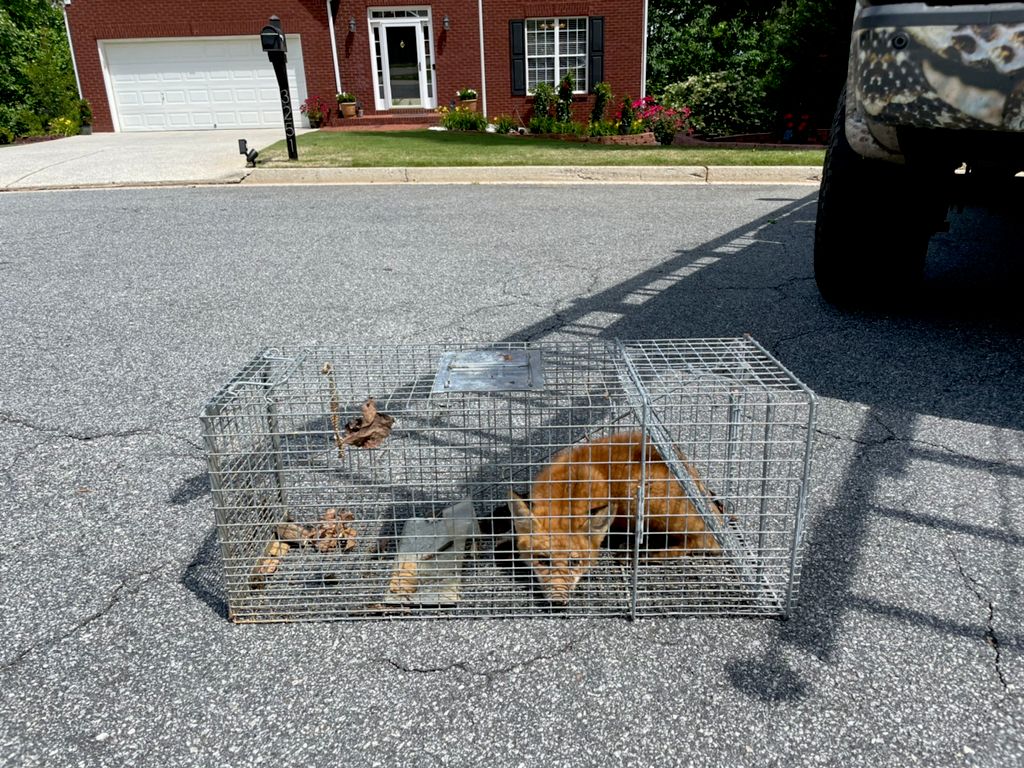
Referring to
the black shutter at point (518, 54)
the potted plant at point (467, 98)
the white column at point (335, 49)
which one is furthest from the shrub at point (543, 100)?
the white column at point (335, 49)

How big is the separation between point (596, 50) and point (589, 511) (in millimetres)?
18397

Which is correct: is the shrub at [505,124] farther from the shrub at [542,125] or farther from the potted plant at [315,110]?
the potted plant at [315,110]

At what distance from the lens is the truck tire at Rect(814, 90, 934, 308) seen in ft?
12.8

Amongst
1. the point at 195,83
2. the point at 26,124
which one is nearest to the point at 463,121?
the point at 195,83

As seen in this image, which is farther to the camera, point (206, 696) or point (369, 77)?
point (369, 77)

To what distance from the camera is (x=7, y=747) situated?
1675 mm

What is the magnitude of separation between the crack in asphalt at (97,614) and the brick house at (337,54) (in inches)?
715

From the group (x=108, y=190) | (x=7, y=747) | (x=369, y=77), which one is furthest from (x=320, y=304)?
(x=369, y=77)

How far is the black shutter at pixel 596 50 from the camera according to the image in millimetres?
18078

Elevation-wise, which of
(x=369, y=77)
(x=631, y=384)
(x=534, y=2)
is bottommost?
(x=631, y=384)

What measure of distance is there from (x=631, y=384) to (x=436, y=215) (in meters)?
6.02

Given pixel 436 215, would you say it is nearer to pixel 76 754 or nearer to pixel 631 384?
pixel 631 384

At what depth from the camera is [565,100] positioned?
1820cm

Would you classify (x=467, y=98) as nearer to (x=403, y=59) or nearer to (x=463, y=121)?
(x=463, y=121)
